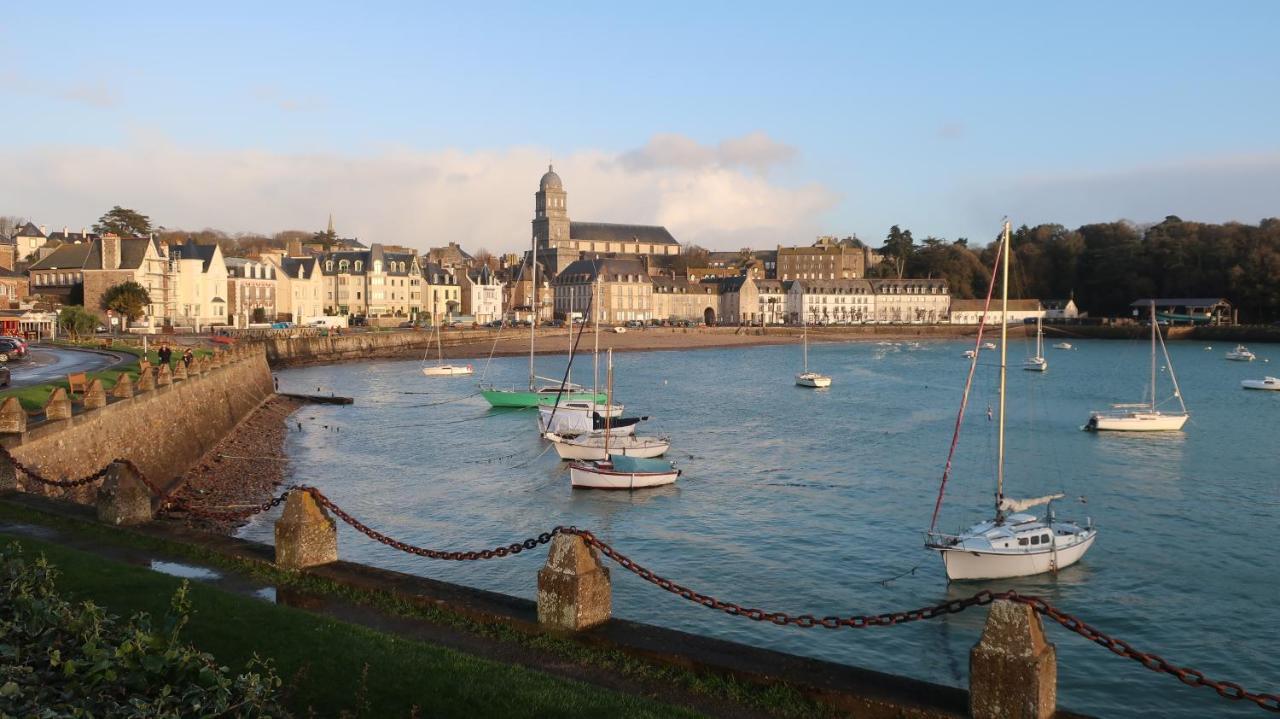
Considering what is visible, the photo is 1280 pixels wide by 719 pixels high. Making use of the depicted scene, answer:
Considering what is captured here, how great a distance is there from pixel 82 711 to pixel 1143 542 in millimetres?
27590

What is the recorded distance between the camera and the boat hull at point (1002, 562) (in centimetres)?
2252

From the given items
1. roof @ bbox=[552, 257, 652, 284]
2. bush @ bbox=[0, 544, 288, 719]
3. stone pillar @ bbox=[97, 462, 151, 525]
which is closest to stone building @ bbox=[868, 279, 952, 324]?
roof @ bbox=[552, 257, 652, 284]

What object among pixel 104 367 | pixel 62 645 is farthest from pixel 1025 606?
pixel 104 367

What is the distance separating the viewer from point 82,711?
248 inches

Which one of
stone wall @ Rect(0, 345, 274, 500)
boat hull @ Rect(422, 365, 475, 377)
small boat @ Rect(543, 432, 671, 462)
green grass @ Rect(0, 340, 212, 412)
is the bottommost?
small boat @ Rect(543, 432, 671, 462)

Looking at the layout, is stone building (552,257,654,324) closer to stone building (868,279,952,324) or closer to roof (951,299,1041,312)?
stone building (868,279,952,324)

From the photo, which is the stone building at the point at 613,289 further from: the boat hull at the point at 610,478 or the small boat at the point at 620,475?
the boat hull at the point at 610,478

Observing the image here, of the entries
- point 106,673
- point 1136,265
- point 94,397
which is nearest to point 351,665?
point 106,673

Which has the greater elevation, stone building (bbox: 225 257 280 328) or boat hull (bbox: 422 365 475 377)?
stone building (bbox: 225 257 280 328)

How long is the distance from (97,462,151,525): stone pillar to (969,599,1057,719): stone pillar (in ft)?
40.1

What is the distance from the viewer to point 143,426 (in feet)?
98.5

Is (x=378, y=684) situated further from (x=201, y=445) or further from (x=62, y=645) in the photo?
(x=201, y=445)

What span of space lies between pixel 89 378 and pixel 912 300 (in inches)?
6647

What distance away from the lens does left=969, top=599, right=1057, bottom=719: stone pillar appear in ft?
25.9
